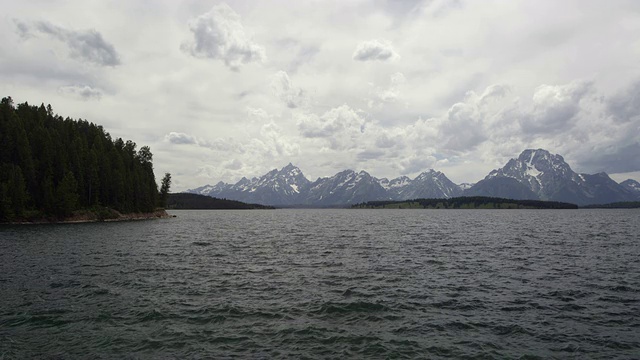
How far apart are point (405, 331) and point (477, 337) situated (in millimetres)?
3877

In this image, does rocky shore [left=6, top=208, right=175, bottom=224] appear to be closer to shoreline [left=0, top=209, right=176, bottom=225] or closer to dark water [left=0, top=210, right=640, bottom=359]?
shoreline [left=0, top=209, right=176, bottom=225]

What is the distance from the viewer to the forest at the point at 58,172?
10814 cm

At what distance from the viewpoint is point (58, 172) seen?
408ft

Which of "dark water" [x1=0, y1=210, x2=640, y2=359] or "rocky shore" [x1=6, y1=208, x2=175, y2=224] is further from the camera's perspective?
"rocky shore" [x1=6, y1=208, x2=175, y2=224]

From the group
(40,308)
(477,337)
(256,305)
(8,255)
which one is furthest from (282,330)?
(8,255)

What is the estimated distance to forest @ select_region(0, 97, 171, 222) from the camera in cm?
10814

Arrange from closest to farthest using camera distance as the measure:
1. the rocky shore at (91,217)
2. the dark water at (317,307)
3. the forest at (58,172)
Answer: the dark water at (317,307) < the forest at (58,172) < the rocky shore at (91,217)

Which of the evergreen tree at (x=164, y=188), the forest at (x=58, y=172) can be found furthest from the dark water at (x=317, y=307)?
the evergreen tree at (x=164, y=188)

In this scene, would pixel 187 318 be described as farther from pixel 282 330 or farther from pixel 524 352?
pixel 524 352

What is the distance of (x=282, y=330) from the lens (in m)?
20.9

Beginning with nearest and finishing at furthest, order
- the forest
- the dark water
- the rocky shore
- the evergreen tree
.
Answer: the dark water
the forest
the rocky shore
the evergreen tree

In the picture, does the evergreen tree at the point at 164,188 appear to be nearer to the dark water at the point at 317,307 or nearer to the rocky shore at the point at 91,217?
the rocky shore at the point at 91,217

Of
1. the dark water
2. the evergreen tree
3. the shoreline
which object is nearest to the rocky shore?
the shoreline

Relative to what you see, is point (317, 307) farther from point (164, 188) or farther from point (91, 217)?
point (164, 188)
